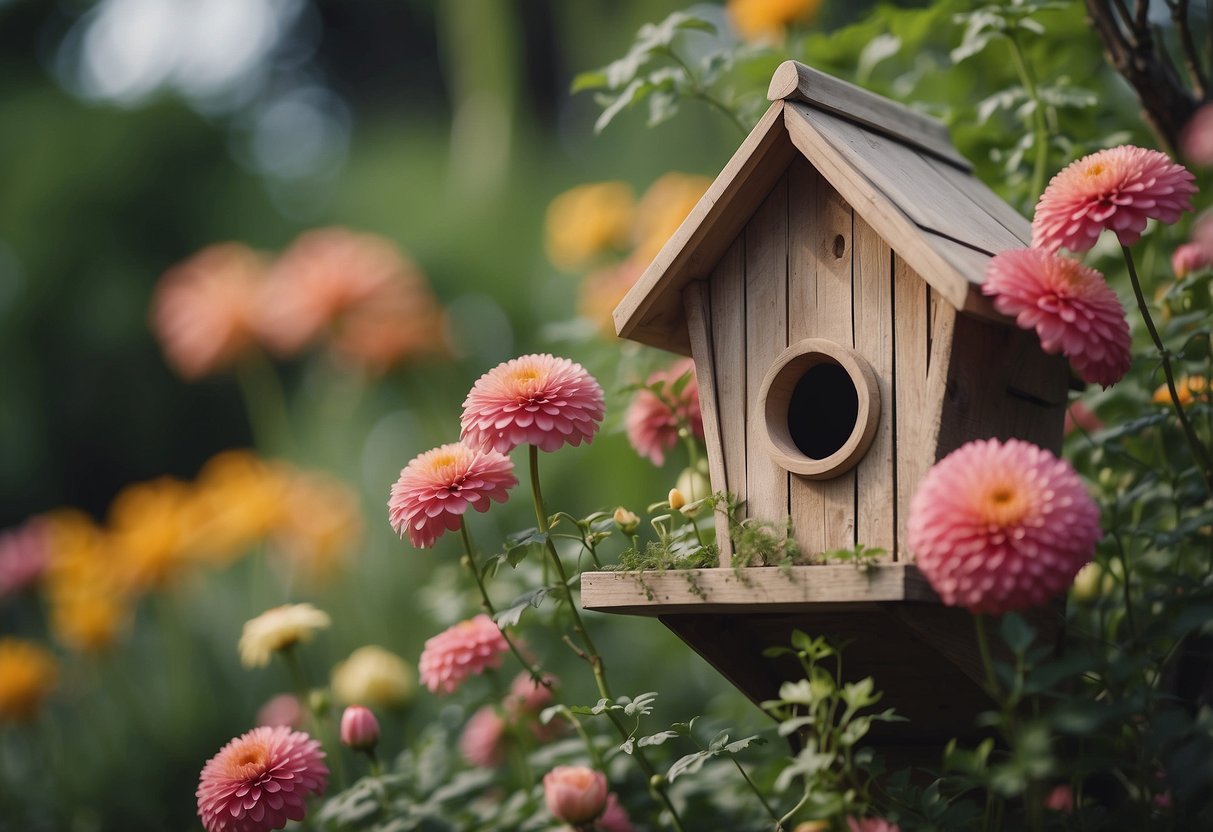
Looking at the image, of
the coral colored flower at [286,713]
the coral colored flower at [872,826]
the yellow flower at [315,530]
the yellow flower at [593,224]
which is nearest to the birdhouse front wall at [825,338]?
the coral colored flower at [872,826]

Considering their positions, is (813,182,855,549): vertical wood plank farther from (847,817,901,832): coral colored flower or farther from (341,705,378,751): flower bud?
(341,705,378,751): flower bud

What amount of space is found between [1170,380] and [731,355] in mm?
464

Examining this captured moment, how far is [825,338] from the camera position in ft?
4.18

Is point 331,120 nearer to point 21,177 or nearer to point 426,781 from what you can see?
point 21,177

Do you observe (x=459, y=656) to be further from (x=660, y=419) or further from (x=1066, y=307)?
(x=1066, y=307)

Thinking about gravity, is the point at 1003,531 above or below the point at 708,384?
below

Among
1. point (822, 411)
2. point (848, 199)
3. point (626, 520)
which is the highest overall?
point (848, 199)

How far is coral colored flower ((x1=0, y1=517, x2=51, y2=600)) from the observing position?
118 inches

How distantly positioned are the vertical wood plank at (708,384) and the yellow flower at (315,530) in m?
1.69

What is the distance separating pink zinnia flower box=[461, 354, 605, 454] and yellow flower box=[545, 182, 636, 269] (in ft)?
3.73

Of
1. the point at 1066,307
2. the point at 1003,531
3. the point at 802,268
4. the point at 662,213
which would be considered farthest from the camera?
the point at 662,213

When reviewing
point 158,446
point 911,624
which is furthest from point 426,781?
point 158,446

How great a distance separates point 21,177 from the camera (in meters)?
5.28

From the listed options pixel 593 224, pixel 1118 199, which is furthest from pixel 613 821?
pixel 593 224
